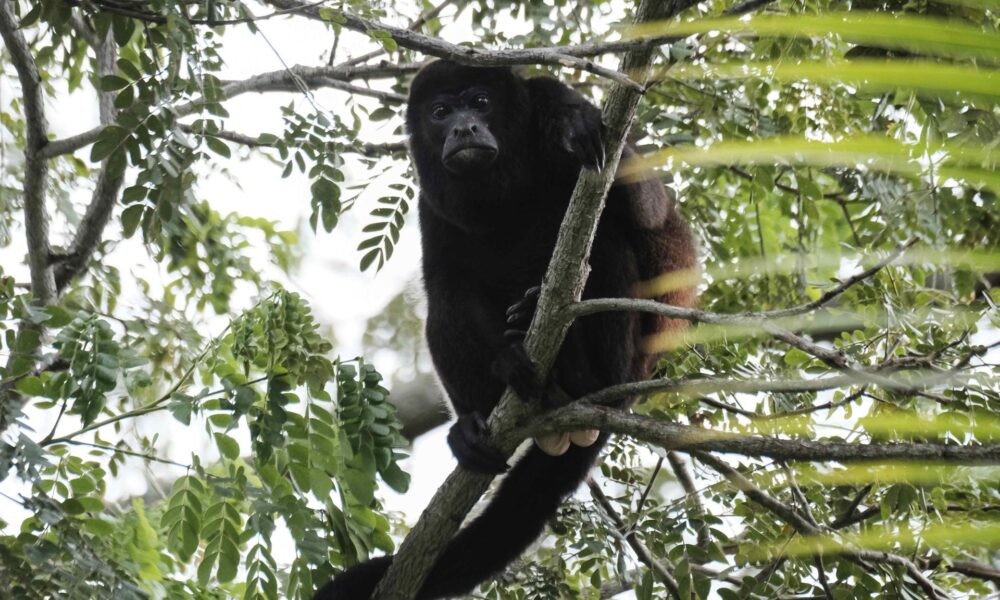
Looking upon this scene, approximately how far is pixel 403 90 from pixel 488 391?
2028 millimetres

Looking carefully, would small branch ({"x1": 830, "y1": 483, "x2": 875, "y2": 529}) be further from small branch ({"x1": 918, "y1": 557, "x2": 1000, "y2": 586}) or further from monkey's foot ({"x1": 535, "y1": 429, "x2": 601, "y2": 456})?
monkey's foot ({"x1": 535, "y1": 429, "x2": 601, "y2": 456})

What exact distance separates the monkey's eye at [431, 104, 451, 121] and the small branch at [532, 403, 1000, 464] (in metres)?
1.62

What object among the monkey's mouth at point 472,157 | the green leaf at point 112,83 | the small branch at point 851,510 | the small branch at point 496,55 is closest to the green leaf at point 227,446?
the green leaf at point 112,83

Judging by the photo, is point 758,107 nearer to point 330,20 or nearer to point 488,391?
point 488,391

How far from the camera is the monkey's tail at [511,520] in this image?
3488 millimetres

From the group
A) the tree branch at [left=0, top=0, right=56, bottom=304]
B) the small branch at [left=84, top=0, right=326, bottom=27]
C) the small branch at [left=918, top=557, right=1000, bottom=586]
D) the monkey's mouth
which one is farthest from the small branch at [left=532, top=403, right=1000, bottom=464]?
Answer: the tree branch at [left=0, top=0, right=56, bottom=304]

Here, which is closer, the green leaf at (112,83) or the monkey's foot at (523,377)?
the monkey's foot at (523,377)

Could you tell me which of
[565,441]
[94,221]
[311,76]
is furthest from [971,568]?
[94,221]

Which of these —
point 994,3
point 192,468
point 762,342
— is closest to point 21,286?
point 192,468

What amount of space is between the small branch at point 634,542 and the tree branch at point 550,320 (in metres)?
0.57

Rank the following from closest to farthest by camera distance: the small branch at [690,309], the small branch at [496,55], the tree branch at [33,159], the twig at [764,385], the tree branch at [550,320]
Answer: the twig at [764,385] → the small branch at [690,309] → the small branch at [496,55] → the tree branch at [550,320] → the tree branch at [33,159]

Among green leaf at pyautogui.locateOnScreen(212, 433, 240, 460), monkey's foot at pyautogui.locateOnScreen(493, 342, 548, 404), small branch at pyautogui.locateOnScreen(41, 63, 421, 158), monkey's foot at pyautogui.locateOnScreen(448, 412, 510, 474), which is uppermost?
small branch at pyautogui.locateOnScreen(41, 63, 421, 158)

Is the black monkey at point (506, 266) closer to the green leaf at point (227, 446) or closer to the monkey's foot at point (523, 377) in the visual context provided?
the monkey's foot at point (523, 377)

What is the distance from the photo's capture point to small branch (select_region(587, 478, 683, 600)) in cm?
343
